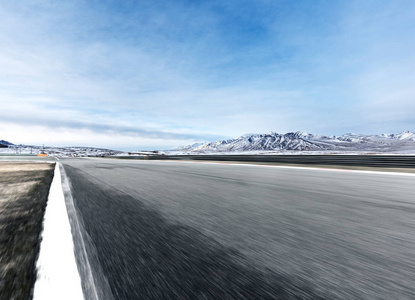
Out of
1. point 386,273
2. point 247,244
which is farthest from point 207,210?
point 386,273

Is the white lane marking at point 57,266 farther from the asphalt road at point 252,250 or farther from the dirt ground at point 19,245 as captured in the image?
the asphalt road at point 252,250

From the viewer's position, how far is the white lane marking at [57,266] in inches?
58.4

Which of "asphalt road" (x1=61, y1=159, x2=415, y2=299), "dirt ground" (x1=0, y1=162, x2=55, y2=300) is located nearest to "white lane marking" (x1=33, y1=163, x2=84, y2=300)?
"dirt ground" (x1=0, y1=162, x2=55, y2=300)

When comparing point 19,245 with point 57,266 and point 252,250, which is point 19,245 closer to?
point 57,266

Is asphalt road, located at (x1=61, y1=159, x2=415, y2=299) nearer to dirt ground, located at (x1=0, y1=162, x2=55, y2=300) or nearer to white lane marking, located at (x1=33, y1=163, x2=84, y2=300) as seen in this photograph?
white lane marking, located at (x1=33, y1=163, x2=84, y2=300)

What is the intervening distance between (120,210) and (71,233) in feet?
3.97

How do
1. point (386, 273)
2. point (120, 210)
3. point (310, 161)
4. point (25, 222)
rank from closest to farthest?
point (386, 273) < point (25, 222) < point (120, 210) < point (310, 161)

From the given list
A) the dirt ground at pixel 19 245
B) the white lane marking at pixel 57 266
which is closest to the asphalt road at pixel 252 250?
the white lane marking at pixel 57 266

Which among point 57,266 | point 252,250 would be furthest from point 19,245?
point 252,250

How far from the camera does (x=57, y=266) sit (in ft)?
5.98

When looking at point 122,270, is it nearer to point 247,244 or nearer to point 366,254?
point 247,244

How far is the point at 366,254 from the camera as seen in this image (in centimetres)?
214

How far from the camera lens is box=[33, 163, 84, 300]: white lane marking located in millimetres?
1484

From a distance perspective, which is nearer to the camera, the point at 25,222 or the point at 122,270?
the point at 122,270
